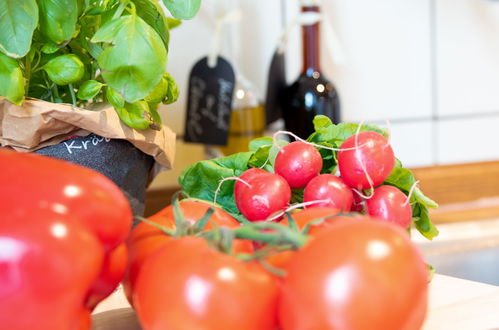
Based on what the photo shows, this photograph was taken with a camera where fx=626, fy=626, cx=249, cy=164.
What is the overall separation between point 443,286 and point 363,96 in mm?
748

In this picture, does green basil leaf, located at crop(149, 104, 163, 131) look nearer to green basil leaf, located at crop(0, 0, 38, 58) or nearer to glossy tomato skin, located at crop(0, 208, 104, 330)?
green basil leaf, located at crop(0, 0, 38, 58)

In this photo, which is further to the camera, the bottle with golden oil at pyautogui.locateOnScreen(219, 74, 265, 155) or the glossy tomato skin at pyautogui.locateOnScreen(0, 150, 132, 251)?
the bottle with golden oil at pyautogui.locateOnScreen(219, 74, 265, 155)

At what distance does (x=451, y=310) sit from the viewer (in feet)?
1.33

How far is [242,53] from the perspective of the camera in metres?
1.08

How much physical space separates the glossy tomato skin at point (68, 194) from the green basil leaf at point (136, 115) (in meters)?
0.20

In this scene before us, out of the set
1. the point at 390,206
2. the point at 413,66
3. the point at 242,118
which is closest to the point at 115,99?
the point at 390,206

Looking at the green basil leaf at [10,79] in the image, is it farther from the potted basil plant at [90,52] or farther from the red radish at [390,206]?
the red radish at [390,206]

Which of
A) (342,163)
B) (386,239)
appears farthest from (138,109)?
(386,239)

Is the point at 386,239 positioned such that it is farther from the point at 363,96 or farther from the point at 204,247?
the point at 363,96

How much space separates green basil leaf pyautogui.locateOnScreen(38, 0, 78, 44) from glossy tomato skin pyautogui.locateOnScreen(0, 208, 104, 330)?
0.74 ft

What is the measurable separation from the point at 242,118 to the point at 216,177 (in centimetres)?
51

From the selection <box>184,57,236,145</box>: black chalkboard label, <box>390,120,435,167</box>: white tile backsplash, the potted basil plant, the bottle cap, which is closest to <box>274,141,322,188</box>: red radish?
the potted basil plant

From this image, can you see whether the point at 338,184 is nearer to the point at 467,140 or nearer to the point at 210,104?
the point at 210,104

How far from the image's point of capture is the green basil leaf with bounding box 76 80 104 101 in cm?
49
